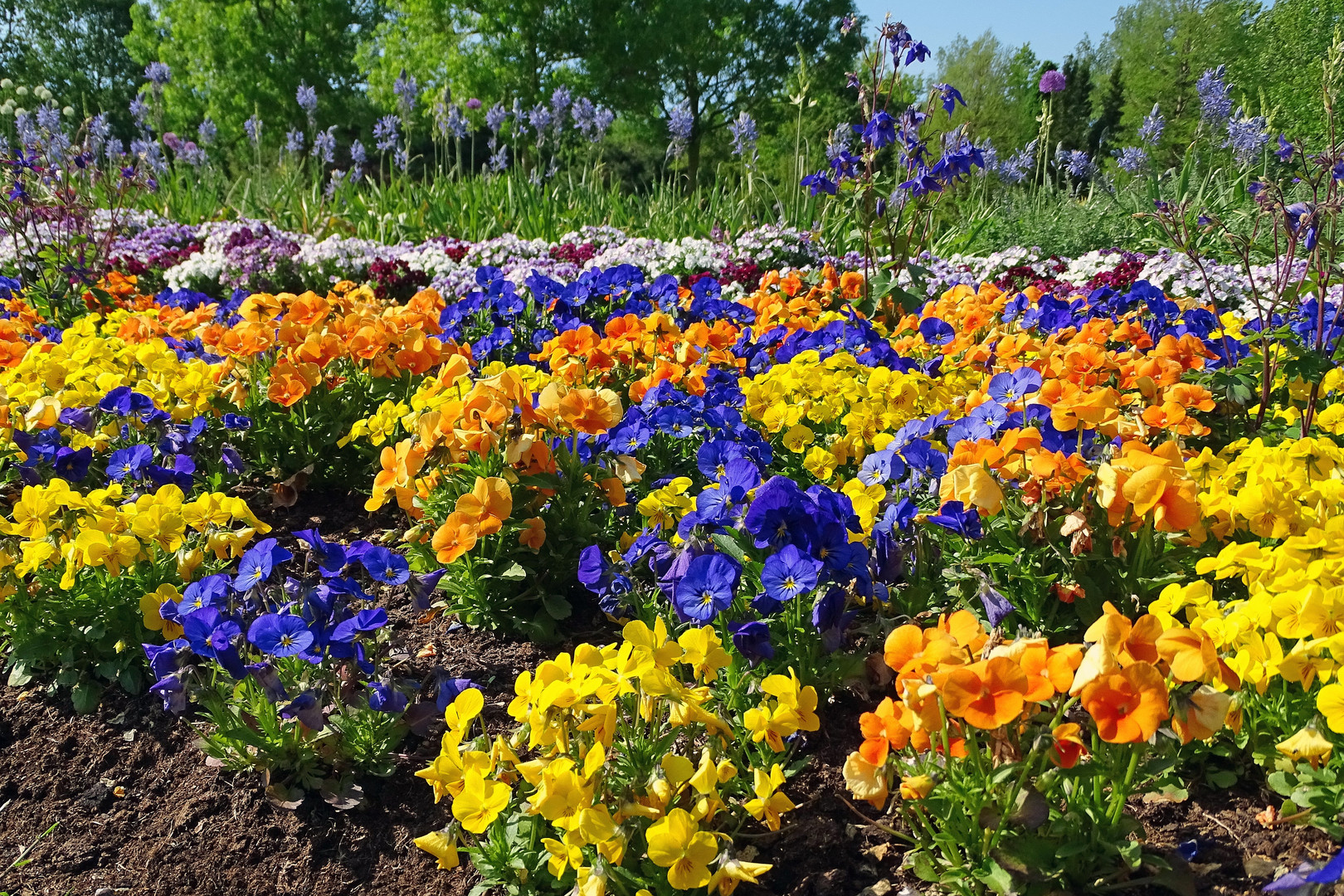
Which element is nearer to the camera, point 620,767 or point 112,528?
point 620,767

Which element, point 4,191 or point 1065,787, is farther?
point 4,191

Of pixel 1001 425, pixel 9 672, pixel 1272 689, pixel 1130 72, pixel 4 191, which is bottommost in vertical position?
pixel 9 672

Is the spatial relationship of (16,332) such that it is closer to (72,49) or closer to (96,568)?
(96,568)

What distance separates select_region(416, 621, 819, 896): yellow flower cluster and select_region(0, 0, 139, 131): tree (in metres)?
44.1

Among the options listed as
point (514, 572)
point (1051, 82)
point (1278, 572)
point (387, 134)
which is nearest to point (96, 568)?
point (514, 572)

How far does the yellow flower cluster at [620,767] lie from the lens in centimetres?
163

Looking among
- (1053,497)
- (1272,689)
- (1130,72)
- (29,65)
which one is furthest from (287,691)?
(29,65)

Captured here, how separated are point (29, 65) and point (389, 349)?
45.3 meters

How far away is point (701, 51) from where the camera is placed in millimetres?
28875

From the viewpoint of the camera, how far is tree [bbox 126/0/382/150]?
93.9 feet

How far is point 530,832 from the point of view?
1828 millimetres

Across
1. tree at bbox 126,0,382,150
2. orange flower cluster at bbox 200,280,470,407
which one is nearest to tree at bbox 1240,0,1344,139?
orange flower cluster at bbox 200,280,470,407

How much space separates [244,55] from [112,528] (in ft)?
102

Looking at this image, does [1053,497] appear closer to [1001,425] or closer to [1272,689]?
[1001,425]
